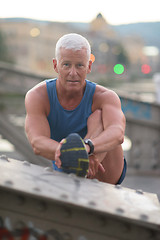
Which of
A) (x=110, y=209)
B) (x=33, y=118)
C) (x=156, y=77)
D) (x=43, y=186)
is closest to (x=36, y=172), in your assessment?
(x=43, y=186)

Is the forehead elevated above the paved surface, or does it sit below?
above

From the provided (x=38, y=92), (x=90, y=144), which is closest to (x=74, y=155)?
(x=90, y=144)

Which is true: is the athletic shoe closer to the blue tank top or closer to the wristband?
the wristband

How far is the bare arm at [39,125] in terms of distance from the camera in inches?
107

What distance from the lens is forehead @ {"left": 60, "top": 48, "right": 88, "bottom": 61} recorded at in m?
2.82

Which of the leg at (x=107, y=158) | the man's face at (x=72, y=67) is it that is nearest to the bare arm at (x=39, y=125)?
the man's face at (x=72, y=67)

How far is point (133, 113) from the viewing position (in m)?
7.15

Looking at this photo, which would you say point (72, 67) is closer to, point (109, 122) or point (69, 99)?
point (69, 99)

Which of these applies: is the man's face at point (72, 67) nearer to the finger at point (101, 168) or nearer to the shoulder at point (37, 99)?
the shoulder at point (37, 99)

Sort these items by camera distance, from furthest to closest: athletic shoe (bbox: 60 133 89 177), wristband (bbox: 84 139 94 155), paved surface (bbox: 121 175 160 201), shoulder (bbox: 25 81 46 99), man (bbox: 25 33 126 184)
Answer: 1. paved surface (bbox: 121 175 160 201)
2. shoulder (bbox: 25 81 46 99)
3. man (bbox: 25 33 126 184)
4. wristband (bbox: 84 139 94 155)
5. athletic shoe (bbox: 60 133 89 177)

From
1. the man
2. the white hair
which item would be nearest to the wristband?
the man

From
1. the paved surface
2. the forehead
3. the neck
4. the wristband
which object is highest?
the forehead

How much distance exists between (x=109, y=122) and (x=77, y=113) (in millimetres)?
289

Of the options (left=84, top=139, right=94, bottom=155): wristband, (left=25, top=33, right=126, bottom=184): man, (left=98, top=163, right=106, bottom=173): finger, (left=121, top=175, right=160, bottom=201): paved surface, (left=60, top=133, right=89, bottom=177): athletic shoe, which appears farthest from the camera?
(left=121, top=175, right=160, bottom=201): paved surface
